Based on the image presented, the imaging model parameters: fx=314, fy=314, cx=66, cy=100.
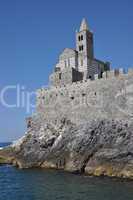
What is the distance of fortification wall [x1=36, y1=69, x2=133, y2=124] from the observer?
38206mm

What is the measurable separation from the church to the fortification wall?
2.03 metres

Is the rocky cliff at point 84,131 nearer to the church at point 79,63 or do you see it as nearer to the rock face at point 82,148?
the rock face at point 82,148

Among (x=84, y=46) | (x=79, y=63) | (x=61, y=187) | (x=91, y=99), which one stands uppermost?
(x=84, y=46)

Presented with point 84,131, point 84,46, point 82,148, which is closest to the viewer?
point 82,148

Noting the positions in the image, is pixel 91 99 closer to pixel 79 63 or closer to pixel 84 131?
pixel 84 131

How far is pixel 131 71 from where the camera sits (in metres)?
38.3

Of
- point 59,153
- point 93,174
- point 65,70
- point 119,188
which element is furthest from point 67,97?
point 119,188

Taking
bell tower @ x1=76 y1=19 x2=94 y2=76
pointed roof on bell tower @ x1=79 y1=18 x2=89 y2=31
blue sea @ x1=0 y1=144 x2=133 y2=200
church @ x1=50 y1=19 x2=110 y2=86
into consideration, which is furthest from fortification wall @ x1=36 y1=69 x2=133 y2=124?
pointed roof on bell tower @ x1=79 y1=18 x2=89 y2=31

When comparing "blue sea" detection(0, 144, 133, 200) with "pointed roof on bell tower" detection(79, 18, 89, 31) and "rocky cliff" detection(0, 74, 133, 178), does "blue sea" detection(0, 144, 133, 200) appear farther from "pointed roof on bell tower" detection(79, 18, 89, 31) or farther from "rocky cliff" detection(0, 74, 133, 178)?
"pointed roof on bell tower" detection(79, 18, 89, 31)

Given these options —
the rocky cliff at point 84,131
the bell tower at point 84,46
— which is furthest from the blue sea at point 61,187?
the bell tower at point 84,46

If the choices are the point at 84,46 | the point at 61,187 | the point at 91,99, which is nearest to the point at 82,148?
the point at 91,99

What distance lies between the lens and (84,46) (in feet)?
166

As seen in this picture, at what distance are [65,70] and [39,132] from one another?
33.3 feet

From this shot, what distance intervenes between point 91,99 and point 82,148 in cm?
714
